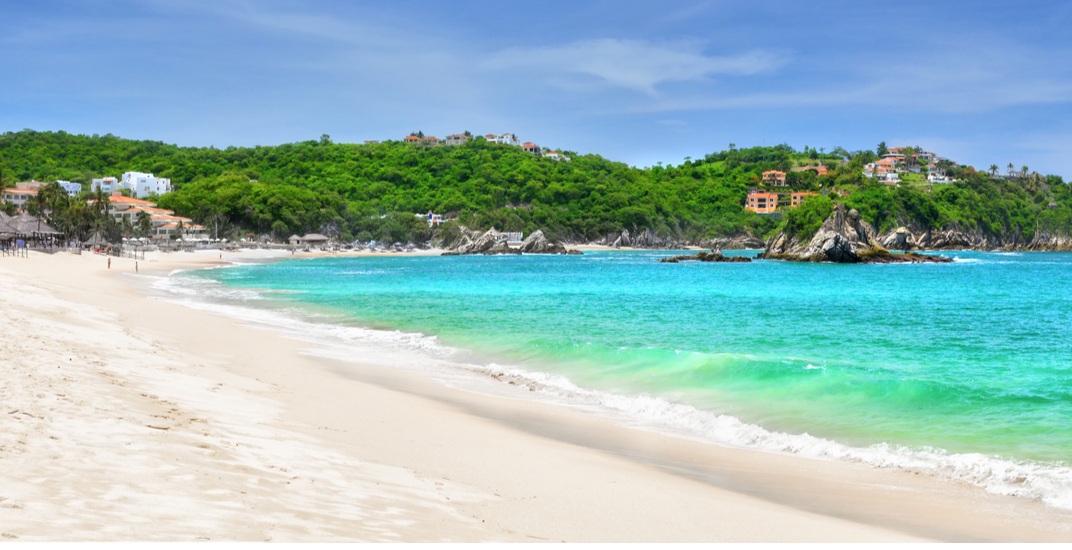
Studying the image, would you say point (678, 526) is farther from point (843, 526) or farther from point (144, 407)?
point (144, 407)

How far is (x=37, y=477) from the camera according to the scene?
5266 millimetres

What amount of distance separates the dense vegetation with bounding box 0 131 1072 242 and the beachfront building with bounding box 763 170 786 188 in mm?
2411

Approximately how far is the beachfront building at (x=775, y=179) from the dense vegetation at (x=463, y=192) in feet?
7.91

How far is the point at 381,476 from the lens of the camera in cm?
670

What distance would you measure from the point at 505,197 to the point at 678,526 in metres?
157

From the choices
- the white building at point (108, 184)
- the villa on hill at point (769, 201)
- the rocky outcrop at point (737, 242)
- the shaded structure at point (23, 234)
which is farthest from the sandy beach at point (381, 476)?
the villa on hill at point (769, 201)

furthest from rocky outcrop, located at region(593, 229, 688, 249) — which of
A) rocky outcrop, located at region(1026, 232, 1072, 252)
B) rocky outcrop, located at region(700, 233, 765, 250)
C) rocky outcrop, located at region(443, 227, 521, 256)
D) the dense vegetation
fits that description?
rocky outcrop, located at region(1026, 232, 1072, 252)

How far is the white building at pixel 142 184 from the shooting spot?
150 meters

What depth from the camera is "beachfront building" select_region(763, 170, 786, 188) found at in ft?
638

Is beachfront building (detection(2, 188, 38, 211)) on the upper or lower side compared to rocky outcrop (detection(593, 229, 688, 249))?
upper

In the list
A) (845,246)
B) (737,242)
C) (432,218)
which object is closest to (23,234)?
(845,246)

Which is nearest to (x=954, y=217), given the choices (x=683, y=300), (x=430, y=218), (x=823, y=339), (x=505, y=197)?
(x=505, y=197)

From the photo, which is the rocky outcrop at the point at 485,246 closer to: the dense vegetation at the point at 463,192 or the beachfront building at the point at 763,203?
the dense vegetation at the point at 463,192

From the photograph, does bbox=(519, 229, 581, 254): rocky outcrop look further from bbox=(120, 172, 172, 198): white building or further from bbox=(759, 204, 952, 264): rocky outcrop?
bbox=(120, 172, 172, 198): white building
